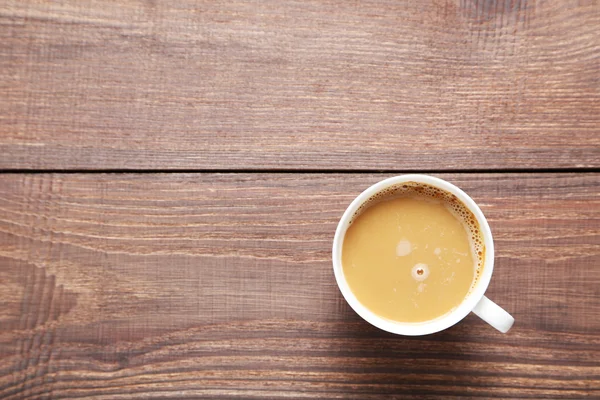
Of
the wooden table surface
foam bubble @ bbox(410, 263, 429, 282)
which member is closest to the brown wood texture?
the wooden table surface

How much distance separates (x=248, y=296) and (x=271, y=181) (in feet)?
0.46

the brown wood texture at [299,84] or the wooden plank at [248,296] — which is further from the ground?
the brown wood texture at [299,84]

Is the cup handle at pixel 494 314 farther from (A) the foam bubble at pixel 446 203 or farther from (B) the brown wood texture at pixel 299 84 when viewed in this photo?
(B) the brown wood texture at pixel 299 84

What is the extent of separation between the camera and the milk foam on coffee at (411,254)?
0.72 m

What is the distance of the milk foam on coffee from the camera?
72 cm

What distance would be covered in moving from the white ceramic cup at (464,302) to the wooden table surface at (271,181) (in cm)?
7

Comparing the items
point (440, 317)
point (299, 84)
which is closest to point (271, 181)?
point (299, 84)

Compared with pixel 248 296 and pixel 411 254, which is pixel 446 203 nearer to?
pixel 411 254

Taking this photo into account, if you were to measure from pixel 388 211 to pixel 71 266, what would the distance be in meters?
0.39

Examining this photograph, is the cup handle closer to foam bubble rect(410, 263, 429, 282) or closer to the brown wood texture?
foam bubble rect(410, 263, 429, 282)

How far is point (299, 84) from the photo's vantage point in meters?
0.79

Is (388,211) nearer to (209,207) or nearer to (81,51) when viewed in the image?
(209,207)

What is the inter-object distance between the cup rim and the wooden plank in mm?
67

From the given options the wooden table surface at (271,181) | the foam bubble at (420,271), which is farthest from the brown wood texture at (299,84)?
the foam bubble at (420,271)
